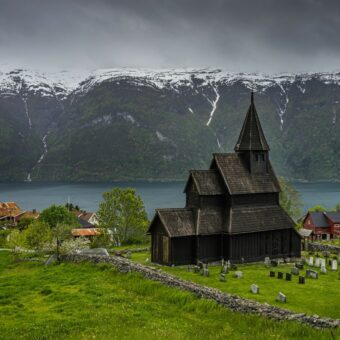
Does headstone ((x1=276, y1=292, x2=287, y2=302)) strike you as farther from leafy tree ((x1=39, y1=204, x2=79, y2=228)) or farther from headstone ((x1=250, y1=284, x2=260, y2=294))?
leafy tree ((x1=39, y1=204, x2=79, y2=228))

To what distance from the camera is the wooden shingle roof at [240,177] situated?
143ft

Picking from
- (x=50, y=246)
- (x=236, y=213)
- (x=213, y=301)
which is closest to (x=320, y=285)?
(x=213, y=301)

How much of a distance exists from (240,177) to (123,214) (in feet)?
86.7

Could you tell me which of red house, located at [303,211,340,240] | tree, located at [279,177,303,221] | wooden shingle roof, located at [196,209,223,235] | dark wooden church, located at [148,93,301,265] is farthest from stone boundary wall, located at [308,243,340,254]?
red house, located at [303,211,340,240]

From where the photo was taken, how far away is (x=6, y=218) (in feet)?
370

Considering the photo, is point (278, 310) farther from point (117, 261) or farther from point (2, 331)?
point (117, 261)

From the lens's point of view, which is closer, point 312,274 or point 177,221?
point 312,274

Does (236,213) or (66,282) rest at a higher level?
(236,213)

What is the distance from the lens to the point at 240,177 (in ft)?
147

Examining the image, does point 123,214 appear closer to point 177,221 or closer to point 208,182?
point 208,182

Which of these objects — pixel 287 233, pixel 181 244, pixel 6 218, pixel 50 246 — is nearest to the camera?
pixel 181 244

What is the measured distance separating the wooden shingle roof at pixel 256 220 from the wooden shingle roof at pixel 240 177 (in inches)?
66.6

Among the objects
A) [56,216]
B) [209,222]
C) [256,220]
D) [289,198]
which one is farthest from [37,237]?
[289,198]

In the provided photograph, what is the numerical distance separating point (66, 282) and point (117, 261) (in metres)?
4.38
